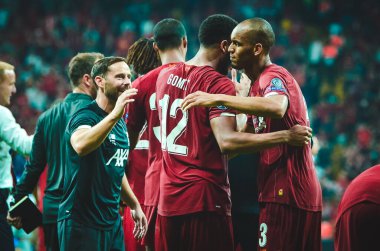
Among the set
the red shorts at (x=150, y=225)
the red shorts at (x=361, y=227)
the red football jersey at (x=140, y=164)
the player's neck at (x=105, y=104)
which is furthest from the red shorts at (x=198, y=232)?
the red shorts at (x=361, y=227)

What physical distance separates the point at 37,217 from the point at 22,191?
258mm

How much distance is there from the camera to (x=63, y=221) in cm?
490

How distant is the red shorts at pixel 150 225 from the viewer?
18.0 feet

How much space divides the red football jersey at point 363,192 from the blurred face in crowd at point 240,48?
189 centimetres

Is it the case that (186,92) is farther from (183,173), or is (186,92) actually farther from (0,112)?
(0,112)

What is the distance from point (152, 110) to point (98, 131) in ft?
3.48

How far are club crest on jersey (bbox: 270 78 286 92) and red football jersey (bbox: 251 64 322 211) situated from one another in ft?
0.16

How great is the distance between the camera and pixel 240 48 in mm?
4715

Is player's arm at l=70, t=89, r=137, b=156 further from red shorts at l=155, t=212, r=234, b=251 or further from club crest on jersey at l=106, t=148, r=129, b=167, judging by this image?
red shorts at l=155, t=212, r=234, b=251

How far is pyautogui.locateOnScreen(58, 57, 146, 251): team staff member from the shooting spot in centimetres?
480

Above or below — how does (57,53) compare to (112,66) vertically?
above

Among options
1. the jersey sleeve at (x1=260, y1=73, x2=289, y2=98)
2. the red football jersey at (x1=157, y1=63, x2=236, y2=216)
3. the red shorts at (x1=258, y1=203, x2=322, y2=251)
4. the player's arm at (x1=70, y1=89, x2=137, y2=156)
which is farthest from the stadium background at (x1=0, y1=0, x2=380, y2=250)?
the player's arm at (x1=70, y1=89, x2=137, y2=156)

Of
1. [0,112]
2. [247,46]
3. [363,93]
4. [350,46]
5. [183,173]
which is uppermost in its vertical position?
[350,46]

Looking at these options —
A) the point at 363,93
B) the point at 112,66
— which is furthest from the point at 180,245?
the point at 363,93
